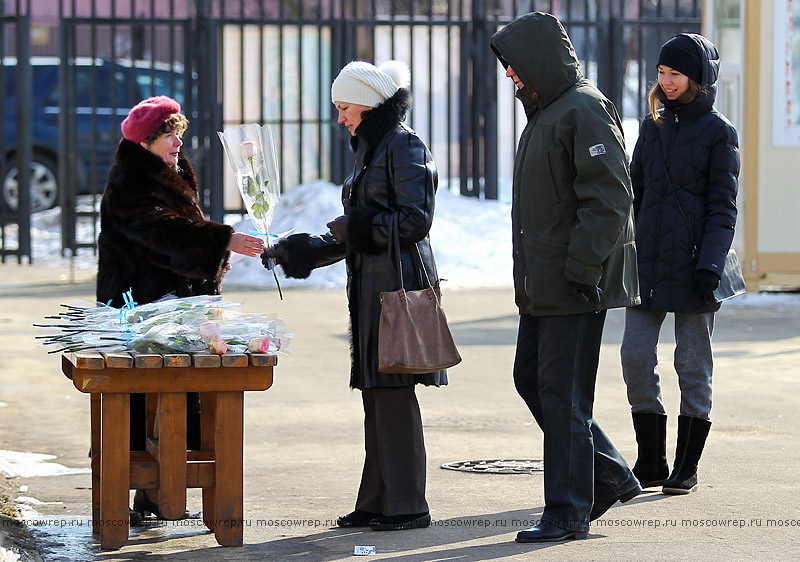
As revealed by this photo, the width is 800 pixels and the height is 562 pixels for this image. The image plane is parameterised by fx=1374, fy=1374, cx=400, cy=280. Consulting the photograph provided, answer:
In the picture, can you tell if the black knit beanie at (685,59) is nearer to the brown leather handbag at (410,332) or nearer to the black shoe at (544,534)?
the brown leather handbag at (410,332)

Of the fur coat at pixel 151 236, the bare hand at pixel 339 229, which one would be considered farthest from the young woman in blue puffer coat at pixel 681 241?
the fur coat at pixel 151 236

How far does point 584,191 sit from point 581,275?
12.3 inches

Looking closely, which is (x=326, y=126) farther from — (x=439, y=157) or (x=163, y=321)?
(x=163, y=321)

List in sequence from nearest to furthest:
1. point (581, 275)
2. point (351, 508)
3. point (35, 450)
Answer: point (581, 275), point (351, 508), point (35, 450)

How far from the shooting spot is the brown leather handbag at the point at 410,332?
17.1 ft

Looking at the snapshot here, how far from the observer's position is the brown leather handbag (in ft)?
17.1

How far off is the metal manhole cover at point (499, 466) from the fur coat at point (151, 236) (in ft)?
5.43

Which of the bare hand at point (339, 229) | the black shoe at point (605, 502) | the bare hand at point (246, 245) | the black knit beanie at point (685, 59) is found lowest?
the black shoe at point (605, 502)

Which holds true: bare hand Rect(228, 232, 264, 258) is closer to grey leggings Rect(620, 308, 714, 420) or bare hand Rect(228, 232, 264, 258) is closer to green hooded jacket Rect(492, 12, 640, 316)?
green hooded jacket Rect(492, 12, 640, 316)

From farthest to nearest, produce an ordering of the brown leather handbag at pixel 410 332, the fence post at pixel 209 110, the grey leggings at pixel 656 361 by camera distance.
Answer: the fence post at pixel 209 110 → the grey leggings at pixel 656 361 → the brown leather handbag at pixel 410 332

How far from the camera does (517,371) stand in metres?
5.40

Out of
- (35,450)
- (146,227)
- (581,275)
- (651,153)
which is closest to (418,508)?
(581,275)

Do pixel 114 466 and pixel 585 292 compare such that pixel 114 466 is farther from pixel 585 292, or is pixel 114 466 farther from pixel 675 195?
pixel 675 195

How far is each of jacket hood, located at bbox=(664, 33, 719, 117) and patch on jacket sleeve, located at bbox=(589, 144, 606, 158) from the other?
3.82 feet
